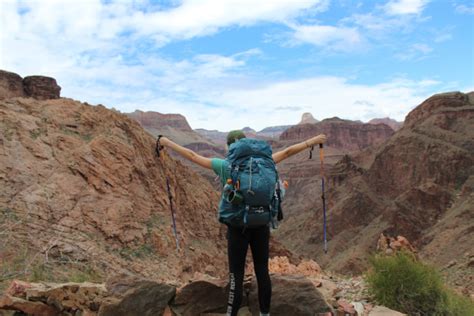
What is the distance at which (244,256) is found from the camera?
4.65 metres

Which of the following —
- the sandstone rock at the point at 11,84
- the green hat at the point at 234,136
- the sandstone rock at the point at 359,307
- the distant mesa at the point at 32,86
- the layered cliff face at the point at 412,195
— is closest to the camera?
the green hat at the point at 234,136

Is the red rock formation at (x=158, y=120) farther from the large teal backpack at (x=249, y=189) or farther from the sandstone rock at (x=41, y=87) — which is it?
the large teal backpack at (x=249, y=189)

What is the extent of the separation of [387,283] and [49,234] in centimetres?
845

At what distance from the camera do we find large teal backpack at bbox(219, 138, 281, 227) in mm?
4312

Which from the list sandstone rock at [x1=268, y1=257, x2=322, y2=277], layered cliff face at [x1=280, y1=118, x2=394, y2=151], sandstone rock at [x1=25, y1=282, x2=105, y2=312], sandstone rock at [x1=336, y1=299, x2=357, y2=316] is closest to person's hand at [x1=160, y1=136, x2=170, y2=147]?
sandstone rock at [x1=25, y1=282, x2=105, y2=312]

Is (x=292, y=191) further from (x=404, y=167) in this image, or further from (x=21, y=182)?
(x=21, y=182)

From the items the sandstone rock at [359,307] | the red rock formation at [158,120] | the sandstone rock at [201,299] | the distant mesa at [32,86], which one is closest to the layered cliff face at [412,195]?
the distant mesa at [32,86]

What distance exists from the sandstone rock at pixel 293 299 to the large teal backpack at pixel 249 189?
1.10 meters

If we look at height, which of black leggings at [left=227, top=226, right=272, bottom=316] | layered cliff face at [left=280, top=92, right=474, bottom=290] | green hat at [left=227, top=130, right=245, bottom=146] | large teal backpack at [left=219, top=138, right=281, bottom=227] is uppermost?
green hat at [left=227, top=130, right=245, bottom=146]

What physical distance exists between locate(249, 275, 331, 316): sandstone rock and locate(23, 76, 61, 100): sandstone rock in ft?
76.8

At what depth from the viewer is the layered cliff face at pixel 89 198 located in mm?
11586


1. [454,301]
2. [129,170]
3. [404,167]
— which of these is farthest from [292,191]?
[454,301]

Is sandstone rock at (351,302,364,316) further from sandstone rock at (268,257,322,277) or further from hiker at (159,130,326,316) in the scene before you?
sandstone rock at (268,257,322,277)

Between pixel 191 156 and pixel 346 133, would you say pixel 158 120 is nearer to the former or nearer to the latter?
pixel 346 133
